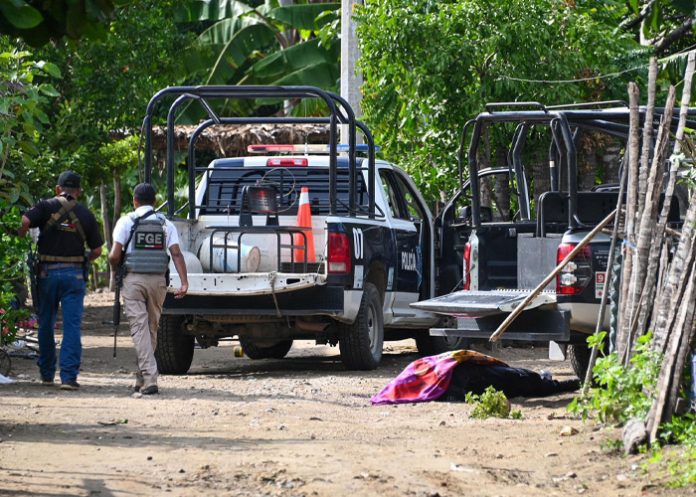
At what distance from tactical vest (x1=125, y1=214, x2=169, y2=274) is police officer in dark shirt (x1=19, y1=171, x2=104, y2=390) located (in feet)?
2.00

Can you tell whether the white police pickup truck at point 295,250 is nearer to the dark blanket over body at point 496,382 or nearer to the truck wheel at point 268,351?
the truck wheel at point 268,351

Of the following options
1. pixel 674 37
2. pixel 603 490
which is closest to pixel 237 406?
pixel 603 490

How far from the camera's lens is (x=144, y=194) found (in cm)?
1101

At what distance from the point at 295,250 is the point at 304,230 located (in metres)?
0.21

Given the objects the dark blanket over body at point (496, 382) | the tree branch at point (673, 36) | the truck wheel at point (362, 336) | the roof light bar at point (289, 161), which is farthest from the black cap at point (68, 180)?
the tree branch at point (673, 36)

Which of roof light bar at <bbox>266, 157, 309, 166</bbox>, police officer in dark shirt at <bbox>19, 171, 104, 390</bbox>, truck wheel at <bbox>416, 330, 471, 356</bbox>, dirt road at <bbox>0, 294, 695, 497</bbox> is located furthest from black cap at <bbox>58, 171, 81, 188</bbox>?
truck wheel at <bbox>416, 330, 471, 356</bbox>

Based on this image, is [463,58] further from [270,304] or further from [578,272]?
[578,272]

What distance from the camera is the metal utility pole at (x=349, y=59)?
57.3ft

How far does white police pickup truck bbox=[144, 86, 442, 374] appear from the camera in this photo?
12.0m

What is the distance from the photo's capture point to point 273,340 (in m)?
12.9

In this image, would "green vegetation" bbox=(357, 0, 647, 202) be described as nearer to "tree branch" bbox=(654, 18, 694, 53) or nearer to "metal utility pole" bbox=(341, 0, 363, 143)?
"metal utility pole" bbox=(341, 0, 363, 143)

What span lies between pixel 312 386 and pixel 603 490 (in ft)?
16.0

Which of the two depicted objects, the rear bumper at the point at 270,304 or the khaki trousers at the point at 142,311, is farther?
the rear bumper at the point at 270,304

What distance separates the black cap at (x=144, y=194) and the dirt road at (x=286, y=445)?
1579 mm
